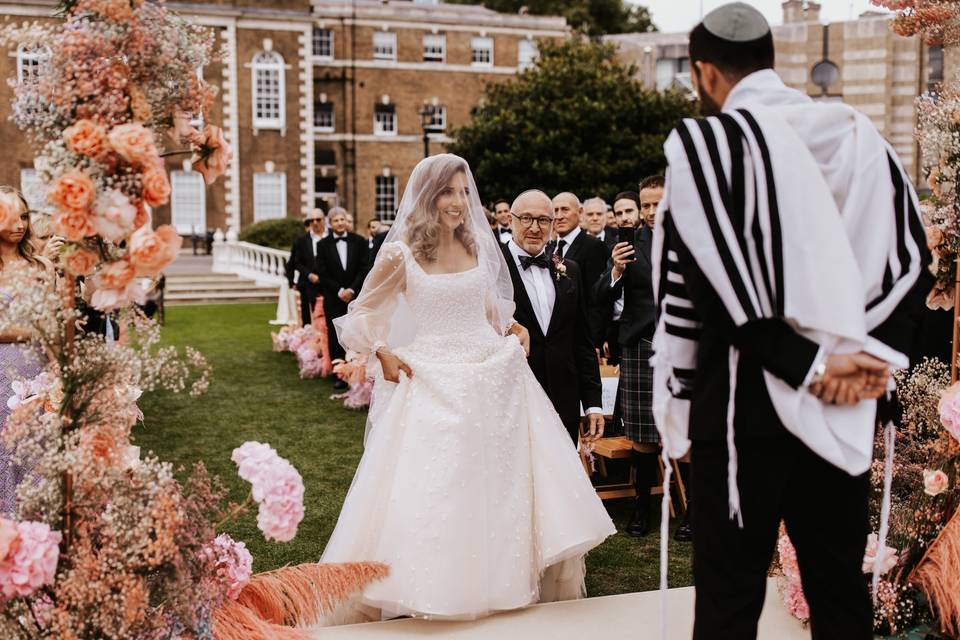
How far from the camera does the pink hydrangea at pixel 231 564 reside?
3.32 m

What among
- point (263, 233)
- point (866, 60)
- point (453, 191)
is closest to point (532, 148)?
point (263, 233)

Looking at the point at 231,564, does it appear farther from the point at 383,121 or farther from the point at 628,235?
the point at 383,121

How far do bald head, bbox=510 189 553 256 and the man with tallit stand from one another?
309cm

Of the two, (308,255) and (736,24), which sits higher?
(736,24)

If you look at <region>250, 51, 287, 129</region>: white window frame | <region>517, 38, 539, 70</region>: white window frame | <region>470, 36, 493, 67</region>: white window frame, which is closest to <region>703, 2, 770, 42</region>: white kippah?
<region>250, 51, 287, 129</region>: white window frame

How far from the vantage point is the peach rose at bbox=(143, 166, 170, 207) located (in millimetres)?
2781

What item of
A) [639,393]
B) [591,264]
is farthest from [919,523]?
[591,264]

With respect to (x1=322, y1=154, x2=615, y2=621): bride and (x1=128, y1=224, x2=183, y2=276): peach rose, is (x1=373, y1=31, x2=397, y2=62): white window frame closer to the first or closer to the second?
(x1=322, y1=154, x2=615, y2=621): bride

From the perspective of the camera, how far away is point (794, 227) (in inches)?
89.7

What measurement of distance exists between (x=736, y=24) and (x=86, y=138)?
1830mm

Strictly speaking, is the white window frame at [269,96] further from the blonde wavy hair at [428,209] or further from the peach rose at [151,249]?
the peach rose at [151,249]

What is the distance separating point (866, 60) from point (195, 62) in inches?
2012

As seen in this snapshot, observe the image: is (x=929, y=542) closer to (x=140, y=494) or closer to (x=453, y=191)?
(x=453, y=191)

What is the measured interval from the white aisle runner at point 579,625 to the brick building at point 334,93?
122ft
